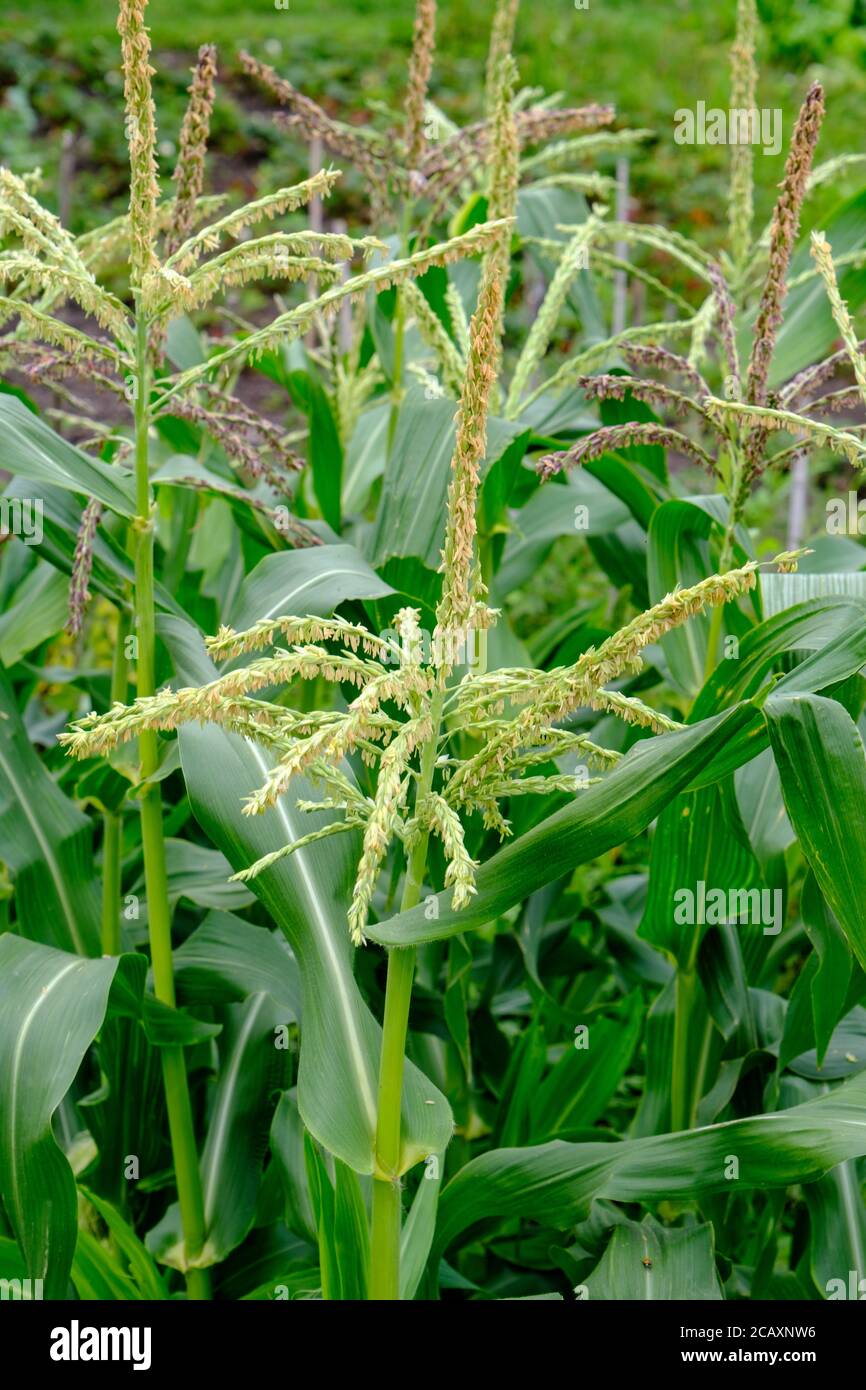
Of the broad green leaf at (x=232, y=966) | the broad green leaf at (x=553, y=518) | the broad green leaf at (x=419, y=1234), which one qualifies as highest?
the broad green leaf at (x=553, y=518)

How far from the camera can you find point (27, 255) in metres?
1.74

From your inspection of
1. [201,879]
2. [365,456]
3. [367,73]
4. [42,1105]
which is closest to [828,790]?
[42,1105]

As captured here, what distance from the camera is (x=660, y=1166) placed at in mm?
1852

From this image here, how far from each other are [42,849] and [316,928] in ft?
2.03

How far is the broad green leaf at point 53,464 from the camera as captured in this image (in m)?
1.81

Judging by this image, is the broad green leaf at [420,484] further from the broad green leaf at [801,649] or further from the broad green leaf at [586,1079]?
the broad green leaf at [586,1079]

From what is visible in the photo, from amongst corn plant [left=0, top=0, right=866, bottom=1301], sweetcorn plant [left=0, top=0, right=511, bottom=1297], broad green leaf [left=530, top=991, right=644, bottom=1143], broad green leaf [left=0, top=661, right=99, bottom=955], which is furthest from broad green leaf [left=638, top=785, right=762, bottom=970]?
broad green leaf [left=0, top=661, right=99, bottom=955]

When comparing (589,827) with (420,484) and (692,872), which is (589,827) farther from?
(420,484)

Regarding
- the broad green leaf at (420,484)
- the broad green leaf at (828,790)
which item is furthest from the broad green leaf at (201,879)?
the broad green leaf at (828,790)

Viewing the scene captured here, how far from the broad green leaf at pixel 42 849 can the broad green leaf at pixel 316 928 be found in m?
0.40

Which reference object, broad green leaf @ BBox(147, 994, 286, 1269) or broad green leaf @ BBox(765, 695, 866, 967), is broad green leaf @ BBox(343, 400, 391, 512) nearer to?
broad green leaf @ BBox(147, 994, 286, 1269)

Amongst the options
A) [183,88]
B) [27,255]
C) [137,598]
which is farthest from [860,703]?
[183,88]

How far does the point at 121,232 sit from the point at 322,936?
1.22 metres
